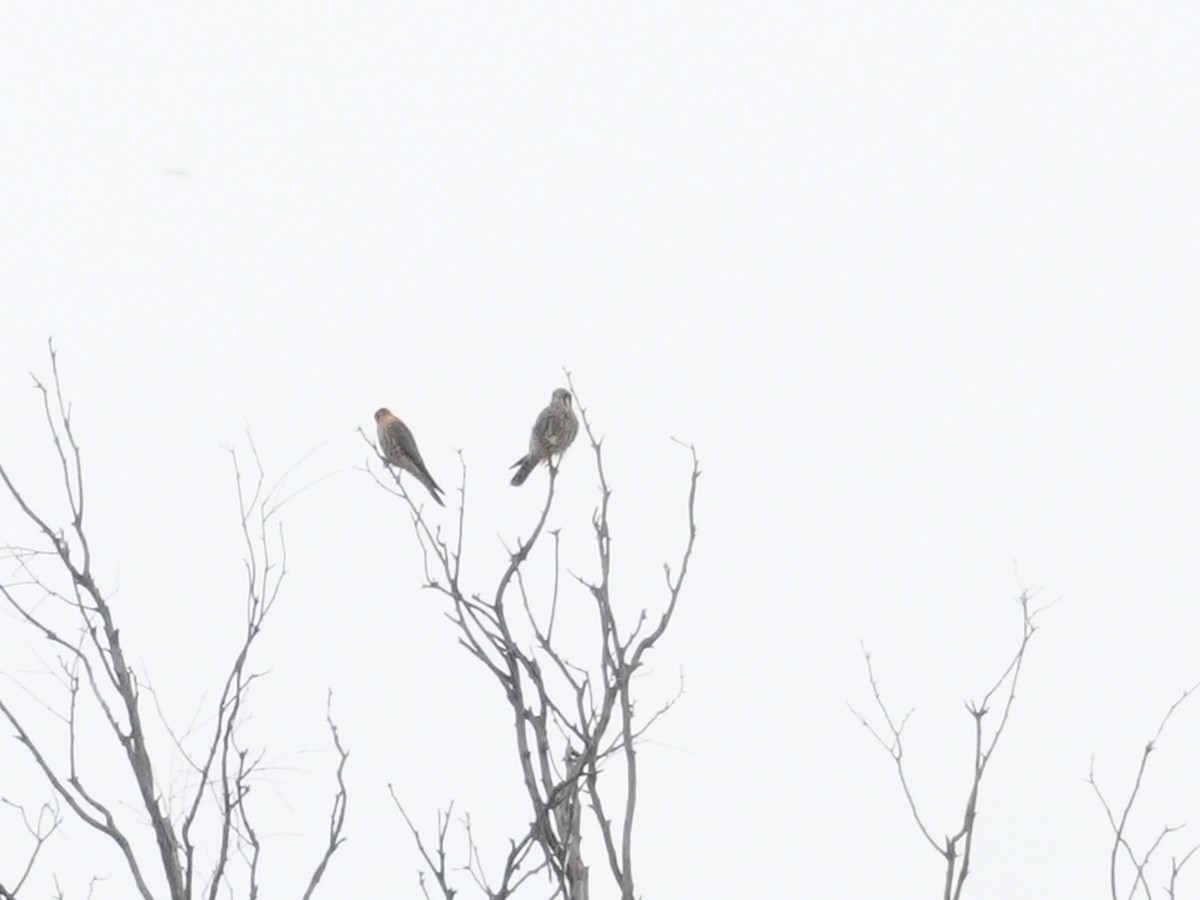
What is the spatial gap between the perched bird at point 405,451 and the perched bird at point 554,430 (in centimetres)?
54

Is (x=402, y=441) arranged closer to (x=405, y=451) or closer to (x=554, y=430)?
(x=405, y=451)

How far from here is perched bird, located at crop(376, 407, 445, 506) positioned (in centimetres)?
901

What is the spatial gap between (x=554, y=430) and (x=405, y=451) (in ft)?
3.78

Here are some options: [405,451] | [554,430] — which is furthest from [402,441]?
[554,430]

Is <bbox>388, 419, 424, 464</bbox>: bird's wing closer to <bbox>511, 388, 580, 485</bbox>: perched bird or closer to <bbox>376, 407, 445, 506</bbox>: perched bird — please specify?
<bbox>376, 407, 445, 506</bbox>: perched bird

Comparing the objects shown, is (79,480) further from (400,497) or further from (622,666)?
(622,666)

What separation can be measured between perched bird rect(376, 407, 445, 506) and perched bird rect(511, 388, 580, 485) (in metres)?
0.54

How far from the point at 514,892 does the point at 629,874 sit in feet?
1.08

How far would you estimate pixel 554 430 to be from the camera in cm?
845

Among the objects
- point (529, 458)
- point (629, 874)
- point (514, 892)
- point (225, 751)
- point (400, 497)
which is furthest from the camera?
point (529, 458)

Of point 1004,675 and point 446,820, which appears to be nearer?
point 446,820

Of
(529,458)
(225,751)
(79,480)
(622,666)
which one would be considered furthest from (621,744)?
(529,458)

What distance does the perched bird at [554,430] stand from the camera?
8.47 meters

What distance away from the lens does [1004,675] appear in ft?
12.7
